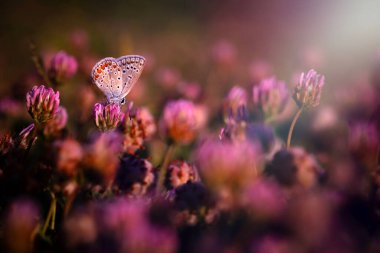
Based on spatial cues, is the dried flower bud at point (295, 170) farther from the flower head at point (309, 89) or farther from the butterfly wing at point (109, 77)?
the butterfly wing at point (109, 77)

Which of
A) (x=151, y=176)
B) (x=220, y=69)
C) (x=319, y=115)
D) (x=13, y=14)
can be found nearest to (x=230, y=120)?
(x=151, y=176)

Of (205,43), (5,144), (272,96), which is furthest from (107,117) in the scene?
(205,43)

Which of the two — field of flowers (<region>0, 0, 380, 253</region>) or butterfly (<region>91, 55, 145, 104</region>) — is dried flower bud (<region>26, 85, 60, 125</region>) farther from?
butterfly (<region>91, 55, 145, 104</region>)

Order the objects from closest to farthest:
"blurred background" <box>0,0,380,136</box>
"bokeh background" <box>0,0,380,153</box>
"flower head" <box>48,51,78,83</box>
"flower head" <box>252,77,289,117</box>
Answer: "flower head" <box>252,77,289,117</box> → "flower head" <box>48,51,78,83</box> → "bokeh background" <box>0,0,380,153</box> → "blurred background" <box>0,0,380,136</box>

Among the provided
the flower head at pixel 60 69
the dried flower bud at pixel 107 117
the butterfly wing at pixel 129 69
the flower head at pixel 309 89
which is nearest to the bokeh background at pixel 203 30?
the butterfly wing at pixel 129 69

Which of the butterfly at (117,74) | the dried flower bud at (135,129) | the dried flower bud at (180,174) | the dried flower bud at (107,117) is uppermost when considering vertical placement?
the butterfly at (117,74)

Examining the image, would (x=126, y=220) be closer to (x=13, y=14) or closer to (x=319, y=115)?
(x=319, y=115)

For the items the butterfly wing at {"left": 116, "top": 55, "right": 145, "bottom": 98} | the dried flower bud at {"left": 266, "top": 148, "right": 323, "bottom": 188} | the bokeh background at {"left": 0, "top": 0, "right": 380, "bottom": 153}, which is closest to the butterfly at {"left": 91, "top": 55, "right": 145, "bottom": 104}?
the butterfly wing at {"left": 116, "top": 55, "right": 145, "bottom": 98}
